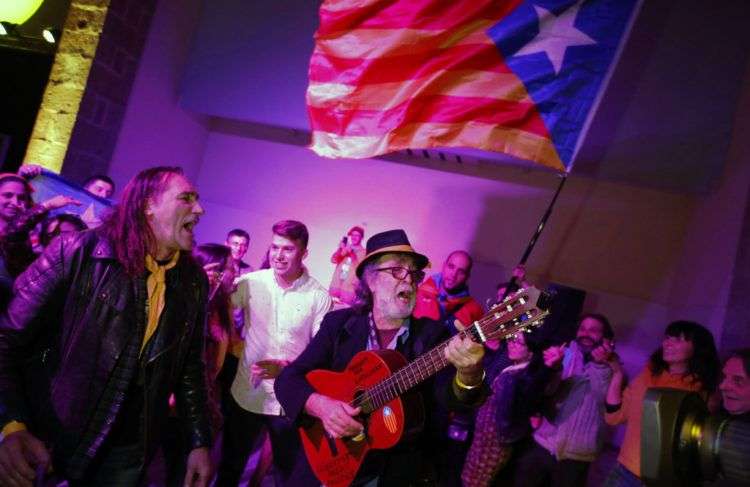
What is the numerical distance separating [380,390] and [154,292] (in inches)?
48.4

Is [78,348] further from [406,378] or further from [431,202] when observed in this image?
[431,202]

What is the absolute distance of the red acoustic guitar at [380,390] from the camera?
7.73 ft

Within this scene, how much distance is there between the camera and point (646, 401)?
114cm

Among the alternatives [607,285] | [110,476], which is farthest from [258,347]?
[607,285]

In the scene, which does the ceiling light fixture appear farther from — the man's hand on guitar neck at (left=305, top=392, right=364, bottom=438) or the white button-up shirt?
the man's hand on guitar neck at (left=305, top=392, right=364, bottom=438)

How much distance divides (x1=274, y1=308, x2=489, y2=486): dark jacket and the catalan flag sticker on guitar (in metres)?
0.12

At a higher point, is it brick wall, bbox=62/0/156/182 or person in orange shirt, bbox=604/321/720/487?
brick wall, bbox=62/0/156/182

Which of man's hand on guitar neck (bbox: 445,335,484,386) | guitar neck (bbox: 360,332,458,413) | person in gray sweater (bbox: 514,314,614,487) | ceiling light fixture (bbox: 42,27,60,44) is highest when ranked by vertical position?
ceiling light fixture (bbox: 42,27,60,44)

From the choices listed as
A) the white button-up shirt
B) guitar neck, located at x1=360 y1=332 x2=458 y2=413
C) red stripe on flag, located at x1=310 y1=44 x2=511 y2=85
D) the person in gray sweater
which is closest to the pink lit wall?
red stripe on flag, located at x1=310 y1=44 x2=511 y2=85

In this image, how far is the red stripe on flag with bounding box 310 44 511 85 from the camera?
4133 millimetres

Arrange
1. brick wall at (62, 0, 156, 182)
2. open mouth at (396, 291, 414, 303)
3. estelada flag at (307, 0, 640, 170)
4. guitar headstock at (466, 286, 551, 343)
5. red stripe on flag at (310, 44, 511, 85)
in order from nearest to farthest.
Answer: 1. guitar headstock at (466, 286, 551, 343)
2. open mouth at (396, 291, 414, 303)
3. estelada flag at (307, 0, 640, 170)
4. red stripe on flag at (310, 44, 511, 85)
5. brick wall at (62, 0, 156, 182)

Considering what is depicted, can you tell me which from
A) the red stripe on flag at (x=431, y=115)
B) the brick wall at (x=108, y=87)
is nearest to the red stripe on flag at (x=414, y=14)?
the red stripe on flag at (x=431, y=115)

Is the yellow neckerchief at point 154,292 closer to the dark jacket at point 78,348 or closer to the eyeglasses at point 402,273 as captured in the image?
the dark jacket at point 78,348

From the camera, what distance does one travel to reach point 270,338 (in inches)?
165
